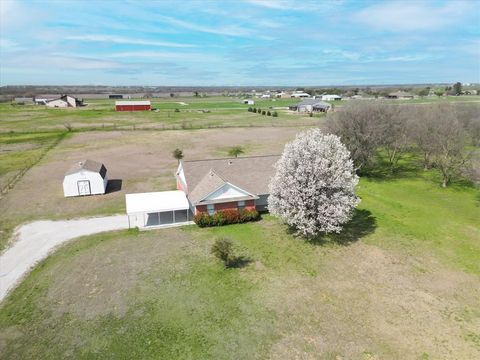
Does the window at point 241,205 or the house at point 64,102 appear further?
the house at point 64,102

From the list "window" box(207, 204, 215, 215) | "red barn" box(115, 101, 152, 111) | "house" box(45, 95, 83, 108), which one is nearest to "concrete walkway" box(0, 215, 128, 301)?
"window" box(207, 204, 215, 215)

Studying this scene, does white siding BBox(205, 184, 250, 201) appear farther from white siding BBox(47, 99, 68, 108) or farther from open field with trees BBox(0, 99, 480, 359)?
white siding BBox(47, 99, 68, 108)

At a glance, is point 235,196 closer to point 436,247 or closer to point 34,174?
point 436,247

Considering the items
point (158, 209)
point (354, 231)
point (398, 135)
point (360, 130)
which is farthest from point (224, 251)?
point (398, 135)

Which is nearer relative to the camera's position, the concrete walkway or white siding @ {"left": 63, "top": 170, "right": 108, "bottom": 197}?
the concrete walkway

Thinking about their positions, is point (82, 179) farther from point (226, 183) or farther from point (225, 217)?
point (225, 217)

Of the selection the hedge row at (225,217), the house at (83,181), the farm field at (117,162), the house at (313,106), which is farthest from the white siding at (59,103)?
the hedge row at (225,217)

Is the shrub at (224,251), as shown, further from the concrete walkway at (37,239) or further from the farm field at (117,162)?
the farm field at (117,162)
